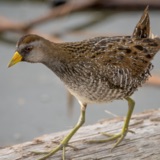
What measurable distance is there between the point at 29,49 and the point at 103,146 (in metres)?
0.62

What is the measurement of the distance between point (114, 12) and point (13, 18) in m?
0.93

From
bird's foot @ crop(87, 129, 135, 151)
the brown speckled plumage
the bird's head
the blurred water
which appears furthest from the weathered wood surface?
the blurred water

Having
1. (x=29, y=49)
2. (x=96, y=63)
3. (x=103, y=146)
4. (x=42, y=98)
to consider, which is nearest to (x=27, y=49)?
(x=29, y=49)

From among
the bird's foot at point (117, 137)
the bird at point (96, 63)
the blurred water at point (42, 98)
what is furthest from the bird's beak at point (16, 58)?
the blurred water at point (42, 98)

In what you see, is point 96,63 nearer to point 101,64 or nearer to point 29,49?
point 101,64

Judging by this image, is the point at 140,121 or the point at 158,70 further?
the point at 158,70

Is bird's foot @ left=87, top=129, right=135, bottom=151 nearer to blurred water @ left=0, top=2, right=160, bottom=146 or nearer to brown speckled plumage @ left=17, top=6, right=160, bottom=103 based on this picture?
brown speckled plumage @ left=17, top=6, right=160, bottom=103

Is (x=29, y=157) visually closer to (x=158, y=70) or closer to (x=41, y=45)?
(x=41, y=45)

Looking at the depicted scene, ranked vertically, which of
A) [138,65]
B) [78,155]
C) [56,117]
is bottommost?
[56,117]

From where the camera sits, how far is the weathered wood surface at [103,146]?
131 inches

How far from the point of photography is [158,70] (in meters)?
5.43

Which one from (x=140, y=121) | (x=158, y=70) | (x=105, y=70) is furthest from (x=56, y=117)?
(x=105, y=70)

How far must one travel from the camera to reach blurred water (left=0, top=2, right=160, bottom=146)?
16.4 ft

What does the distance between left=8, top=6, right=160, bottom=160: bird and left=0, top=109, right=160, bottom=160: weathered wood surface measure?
0.05 meters
